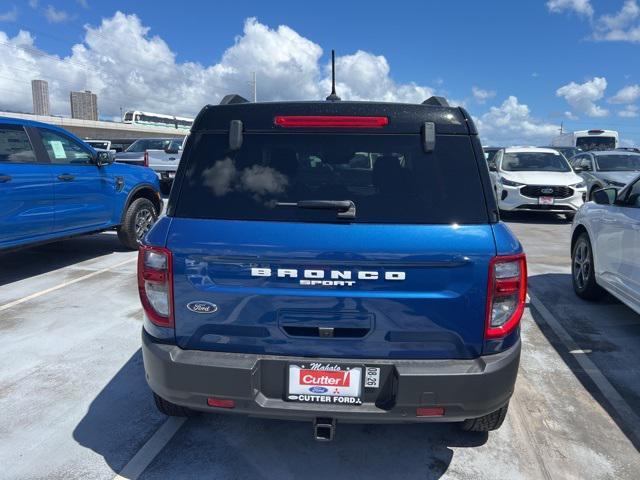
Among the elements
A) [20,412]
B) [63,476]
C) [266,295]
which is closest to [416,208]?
[266,295]

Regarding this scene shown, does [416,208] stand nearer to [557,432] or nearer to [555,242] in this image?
[557,432]

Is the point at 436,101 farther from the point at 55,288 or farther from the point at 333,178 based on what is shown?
the point at 55,288

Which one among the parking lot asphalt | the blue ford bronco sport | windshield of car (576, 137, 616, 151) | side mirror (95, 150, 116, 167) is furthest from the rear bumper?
windshield of car (576, 137, 616, 151)

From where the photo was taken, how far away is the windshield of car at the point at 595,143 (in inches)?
1000

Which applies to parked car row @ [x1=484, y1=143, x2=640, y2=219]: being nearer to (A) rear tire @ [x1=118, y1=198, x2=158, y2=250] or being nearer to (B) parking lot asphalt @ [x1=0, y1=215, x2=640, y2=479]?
(B) parking lot asphalt @ [x1=0, y1=215, x2=640, y2=479]

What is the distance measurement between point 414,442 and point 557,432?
0.89m

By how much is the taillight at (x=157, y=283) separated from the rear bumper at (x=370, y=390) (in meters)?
0.18

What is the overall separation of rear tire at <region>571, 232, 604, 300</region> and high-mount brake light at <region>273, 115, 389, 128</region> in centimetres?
386

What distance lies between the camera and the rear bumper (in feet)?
6.98

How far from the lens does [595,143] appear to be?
26.1 m

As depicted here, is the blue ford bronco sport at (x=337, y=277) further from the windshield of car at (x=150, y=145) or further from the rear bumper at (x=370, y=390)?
the windshield of car at (x=150, y=145)

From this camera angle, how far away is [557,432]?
2.90 m

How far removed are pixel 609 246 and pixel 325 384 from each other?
3761 mm

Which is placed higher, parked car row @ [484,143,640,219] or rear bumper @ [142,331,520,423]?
parked car row @ [484,143,640,219]
